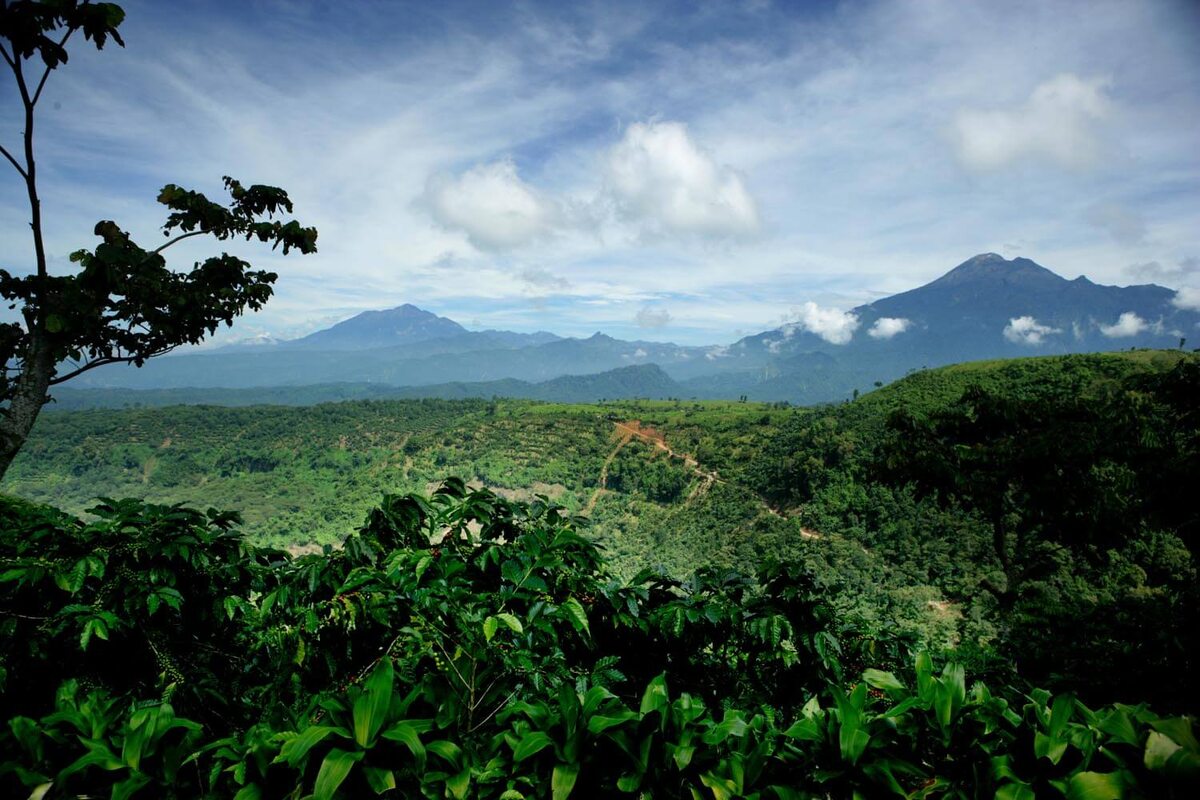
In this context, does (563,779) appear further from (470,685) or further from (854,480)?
(854,480)

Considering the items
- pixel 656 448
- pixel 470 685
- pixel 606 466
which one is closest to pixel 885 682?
pixel 470 685

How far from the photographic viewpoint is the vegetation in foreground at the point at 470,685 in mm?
1397

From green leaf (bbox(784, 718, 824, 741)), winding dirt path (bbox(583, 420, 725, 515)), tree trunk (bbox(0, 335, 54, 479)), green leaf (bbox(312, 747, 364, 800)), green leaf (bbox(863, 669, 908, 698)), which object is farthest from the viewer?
winding dirt path (bbox(583, 420, 725, 515))

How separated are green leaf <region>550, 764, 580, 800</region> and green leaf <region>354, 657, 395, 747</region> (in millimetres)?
512

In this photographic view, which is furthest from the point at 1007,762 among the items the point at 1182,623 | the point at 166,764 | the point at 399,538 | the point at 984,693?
the point at 1182,623

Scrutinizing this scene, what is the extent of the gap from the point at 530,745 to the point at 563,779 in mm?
127

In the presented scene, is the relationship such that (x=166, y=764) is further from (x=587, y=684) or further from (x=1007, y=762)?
(x=1007, y=762)

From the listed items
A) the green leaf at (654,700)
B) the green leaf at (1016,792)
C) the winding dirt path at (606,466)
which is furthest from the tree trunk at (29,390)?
the winding dirt path at (606,466)

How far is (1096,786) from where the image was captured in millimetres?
1177

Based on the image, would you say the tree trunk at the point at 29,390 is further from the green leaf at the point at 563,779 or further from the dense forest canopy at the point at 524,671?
the green leaf at the point at 563,779

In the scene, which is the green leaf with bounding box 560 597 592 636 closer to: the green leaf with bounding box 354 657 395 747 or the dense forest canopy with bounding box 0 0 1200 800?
the dense forest canopy with bounding box 0 0 1200 800

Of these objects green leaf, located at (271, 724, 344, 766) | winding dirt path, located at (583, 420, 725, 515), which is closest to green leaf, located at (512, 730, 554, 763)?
green leaf, located at (271, 724, 344, 766)

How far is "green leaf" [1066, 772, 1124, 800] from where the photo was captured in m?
1.16

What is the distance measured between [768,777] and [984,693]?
0.76 metres
